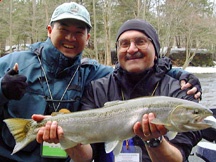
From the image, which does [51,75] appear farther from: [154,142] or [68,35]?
[154,142]

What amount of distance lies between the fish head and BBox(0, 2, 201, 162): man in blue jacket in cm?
130

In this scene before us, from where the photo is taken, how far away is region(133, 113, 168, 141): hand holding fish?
2.60 metres

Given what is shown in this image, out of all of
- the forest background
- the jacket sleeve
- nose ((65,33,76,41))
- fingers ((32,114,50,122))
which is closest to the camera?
fingers ((32,114,50,122))

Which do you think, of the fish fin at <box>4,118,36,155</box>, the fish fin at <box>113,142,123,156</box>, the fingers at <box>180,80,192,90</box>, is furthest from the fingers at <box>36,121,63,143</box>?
the fingers at <box>180,80,192,90</box>

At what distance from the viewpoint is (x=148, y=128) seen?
2617 millimetres

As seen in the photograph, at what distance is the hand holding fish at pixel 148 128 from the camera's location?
2602 millimetres

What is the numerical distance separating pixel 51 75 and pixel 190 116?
5.40 feet

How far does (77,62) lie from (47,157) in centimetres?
111

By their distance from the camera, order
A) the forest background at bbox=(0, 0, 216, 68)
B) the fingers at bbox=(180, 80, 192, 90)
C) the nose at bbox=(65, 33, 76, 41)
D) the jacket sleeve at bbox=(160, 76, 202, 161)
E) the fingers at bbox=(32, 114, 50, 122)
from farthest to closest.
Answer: the forest background at bbox=(0, 0, 216, 68), the nose at bbox=(65, 33, 76, 41), the fingers at bbox=(180, 80, 192, 90), the jacket sleeve at bbox=(160, 76, 202, 161), the fingers at bbox=(32, 114, 50, 122)

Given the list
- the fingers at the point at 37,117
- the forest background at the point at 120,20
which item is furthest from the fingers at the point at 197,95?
the forest background at the point at 120,20

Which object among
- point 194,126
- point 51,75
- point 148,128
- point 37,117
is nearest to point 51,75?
point 51,75

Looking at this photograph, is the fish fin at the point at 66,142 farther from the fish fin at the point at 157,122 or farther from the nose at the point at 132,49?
the nose at the point at 132,49

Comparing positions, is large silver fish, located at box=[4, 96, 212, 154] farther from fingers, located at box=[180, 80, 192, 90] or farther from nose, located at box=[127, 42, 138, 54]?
nose, located at box=[127, 42, 138, 54]

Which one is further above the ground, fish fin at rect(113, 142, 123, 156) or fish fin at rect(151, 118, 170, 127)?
fish fin at rect(151, 118, 170, 127)
